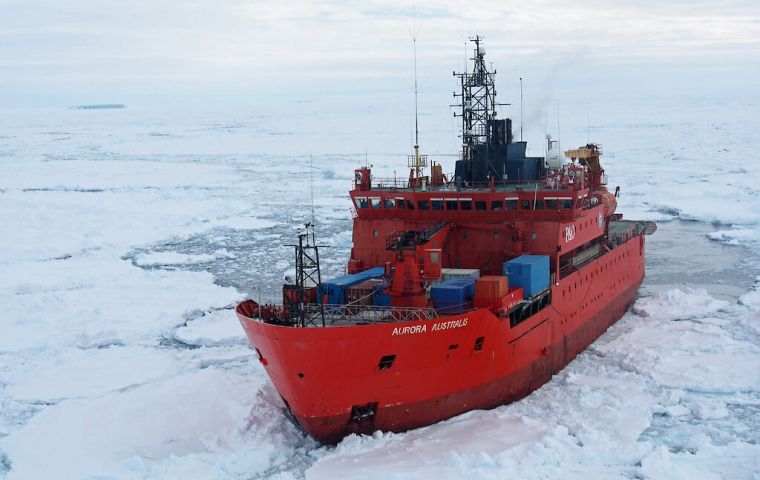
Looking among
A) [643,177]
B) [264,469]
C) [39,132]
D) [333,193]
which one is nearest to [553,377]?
[264,469]

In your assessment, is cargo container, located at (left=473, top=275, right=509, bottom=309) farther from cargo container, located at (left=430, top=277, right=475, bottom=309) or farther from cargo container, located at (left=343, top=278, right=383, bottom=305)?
cargo container, located at (left=343, top=278, right=383, bottom=305)

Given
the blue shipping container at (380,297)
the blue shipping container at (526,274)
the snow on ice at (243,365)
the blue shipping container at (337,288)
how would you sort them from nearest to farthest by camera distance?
the snow on ice at (243,365)
the blue shipping container at (380,297)
the blue shipping container at (337,288)
the blue shipping container at (526,274)

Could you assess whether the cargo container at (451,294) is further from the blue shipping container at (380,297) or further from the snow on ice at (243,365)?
the snow on ice at (243,365)

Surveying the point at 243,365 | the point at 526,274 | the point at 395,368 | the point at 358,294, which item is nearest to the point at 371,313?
the point at 358,294

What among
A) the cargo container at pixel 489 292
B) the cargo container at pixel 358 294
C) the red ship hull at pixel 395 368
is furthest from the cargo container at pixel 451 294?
the cargo container at pixel 358 294

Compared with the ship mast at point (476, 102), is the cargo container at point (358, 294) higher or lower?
lower
